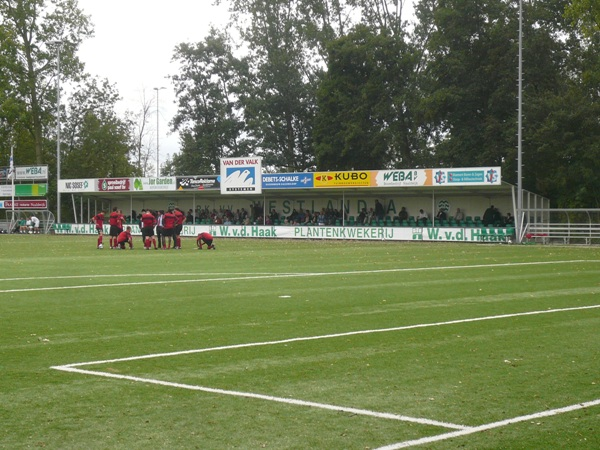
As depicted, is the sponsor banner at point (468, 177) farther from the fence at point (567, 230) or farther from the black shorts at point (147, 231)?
the black shorts at point (147, 231)

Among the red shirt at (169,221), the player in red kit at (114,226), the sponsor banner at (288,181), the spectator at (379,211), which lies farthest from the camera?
the spectator at (379,211)

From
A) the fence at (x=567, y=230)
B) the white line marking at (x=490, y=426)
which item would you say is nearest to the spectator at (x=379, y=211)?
the fence at (x=567, y=230)

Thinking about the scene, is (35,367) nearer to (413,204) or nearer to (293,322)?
(293,322)

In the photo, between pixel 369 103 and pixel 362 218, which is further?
pixel 369 103

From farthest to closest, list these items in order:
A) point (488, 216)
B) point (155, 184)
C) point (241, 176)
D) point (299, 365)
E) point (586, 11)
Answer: point (155, 184) → point (241, 176) → point (488, 216) → point (586, 11) → point (299, 365)

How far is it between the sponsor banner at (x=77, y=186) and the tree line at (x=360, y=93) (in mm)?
11105

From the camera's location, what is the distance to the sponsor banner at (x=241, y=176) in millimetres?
53500

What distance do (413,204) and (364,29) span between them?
57.2 ft

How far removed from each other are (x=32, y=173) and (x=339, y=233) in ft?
101

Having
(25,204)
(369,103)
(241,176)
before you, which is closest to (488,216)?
(241,176)

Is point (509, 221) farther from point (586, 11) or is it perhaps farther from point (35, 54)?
point (35, 54)

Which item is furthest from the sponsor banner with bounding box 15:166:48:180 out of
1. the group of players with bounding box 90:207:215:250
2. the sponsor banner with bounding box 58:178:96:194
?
the group of players with bounding box 90:207:215:250

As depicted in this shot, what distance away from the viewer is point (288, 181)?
5284 centimetres

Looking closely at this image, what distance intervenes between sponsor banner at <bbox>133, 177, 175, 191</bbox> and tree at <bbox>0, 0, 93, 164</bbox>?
1746 cm
